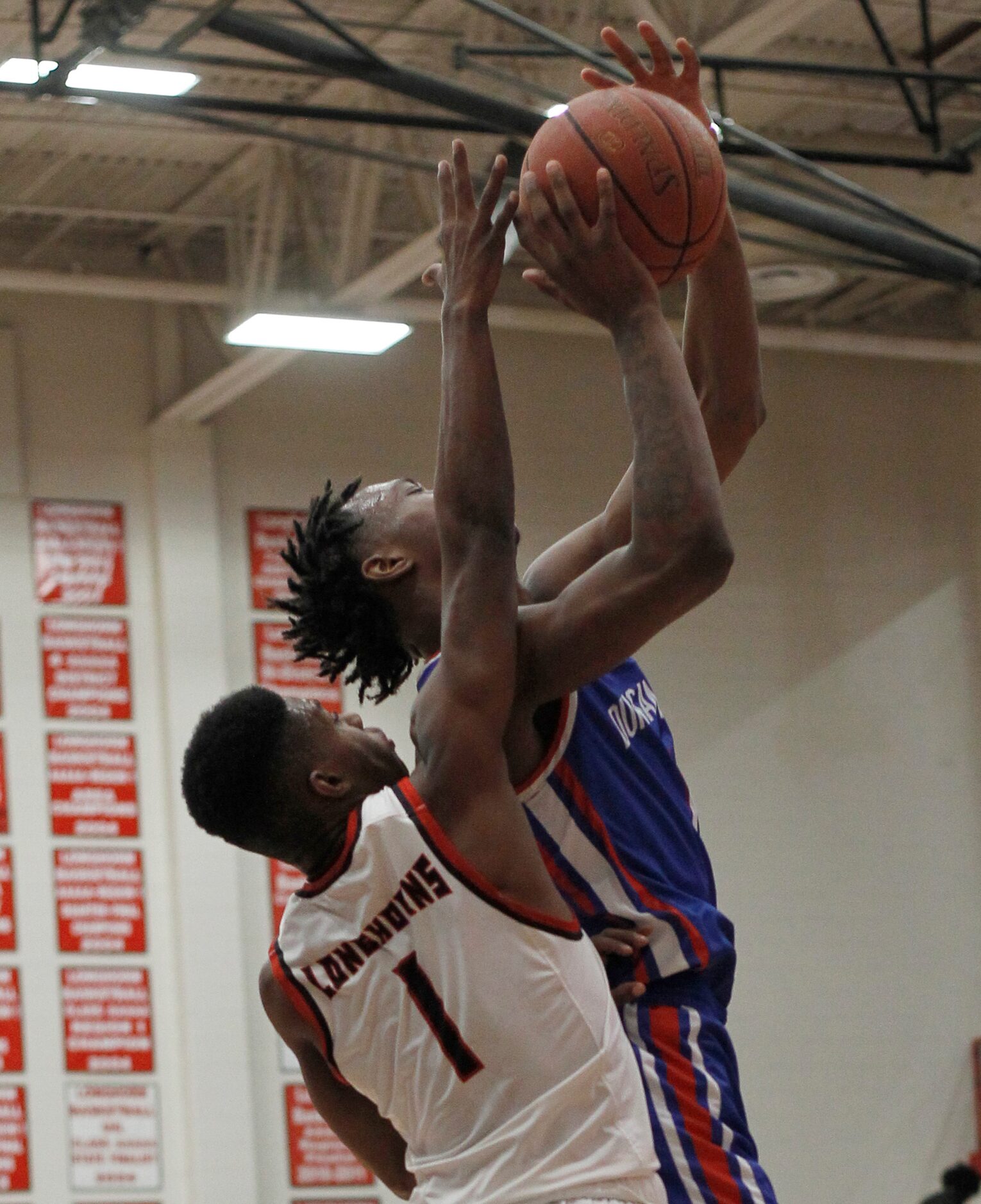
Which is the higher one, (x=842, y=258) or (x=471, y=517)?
(x=842, y=258)

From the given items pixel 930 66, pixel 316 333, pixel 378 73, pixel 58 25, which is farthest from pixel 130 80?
pixel 930 66

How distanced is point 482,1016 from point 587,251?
1.07 metres

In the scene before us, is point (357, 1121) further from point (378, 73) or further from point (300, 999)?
point (378, 73)

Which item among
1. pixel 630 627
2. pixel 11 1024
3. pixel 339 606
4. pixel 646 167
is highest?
pixel 646 167

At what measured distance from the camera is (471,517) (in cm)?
287

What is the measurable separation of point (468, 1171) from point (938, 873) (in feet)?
34.4

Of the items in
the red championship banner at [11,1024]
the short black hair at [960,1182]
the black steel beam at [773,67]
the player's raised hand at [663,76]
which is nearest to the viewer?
the player's raised hand at [663,76]

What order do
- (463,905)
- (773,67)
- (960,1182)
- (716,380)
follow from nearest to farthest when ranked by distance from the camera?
(463,905) → (716,380) → (960,1182) → (773,67)

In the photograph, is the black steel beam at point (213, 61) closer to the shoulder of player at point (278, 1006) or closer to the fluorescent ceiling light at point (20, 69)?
the fluorescent ceiling light at point (20, 69)

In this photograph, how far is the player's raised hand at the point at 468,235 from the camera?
115 inches

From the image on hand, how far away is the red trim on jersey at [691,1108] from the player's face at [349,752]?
536 millimetres

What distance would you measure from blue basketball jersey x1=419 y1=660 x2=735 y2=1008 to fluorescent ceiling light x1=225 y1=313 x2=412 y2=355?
23.6 feet

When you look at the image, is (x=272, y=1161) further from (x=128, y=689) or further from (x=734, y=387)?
(x=734, y=387)

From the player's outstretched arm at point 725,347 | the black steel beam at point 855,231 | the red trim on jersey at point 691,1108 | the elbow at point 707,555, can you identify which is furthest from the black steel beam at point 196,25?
the red trim on jersey at point 691,1108
